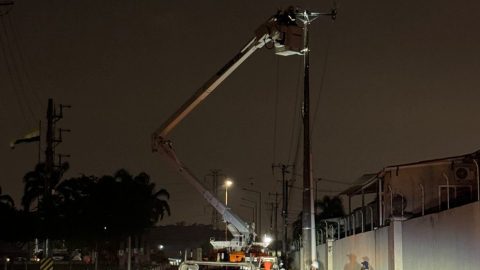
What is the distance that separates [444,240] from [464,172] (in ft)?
21.8

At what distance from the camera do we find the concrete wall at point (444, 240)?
44.0 ft

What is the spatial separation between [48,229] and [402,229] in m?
31.7

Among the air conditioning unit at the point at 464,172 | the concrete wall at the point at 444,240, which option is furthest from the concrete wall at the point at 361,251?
the air conditioning unit at the point at 464,172

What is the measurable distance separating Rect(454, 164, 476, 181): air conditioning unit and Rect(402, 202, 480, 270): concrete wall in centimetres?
381

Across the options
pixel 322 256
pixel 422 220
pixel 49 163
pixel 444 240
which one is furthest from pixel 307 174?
pixel 49 163

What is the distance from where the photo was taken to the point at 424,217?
16844mm

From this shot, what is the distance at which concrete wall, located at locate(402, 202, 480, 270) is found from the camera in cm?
1342

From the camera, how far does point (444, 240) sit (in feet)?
50.4

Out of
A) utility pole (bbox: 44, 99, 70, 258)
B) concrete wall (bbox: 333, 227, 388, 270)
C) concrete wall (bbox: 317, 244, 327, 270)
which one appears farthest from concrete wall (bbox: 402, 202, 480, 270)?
utility pole (bbox: 44, 99, 70, 258)

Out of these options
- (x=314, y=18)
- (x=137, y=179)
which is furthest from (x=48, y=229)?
(x=137, y=179)

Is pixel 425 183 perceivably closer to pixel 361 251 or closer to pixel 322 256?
pixel 361 251

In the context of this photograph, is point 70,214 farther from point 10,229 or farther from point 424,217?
point 424,217

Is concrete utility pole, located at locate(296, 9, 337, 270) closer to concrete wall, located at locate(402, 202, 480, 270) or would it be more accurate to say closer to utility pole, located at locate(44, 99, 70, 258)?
concrete wall, located at locate(402, 202, 480, 270)

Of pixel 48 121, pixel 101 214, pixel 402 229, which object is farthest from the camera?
pixel 101 214
